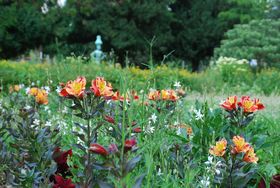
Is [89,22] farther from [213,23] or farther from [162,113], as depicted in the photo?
[162,113]

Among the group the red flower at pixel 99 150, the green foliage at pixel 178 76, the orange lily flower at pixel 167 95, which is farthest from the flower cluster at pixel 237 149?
the green foliage at pixel 178 76

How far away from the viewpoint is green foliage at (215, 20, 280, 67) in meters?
21.1

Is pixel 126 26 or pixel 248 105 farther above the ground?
pixel 248 105

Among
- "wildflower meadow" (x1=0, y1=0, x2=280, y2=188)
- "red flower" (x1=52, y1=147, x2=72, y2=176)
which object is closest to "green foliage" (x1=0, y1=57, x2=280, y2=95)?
"wildflower meadow" (x1=0, y1=0, x2=280, y2=188)

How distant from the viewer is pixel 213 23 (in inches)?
1260

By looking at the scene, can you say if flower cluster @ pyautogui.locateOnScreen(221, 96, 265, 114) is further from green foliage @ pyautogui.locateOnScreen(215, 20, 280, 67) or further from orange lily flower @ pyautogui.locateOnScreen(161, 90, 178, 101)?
green foliage @ pyautogui.locateOnScreen(215, 20, 280, 67)

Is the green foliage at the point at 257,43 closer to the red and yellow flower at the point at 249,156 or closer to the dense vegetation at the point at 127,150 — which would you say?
the dense vegetation at the point at 127,150

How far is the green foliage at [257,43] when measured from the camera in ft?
69.2

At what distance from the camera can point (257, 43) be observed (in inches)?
858

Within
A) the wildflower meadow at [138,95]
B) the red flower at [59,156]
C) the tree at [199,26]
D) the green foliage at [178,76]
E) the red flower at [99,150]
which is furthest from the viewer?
the tree at [199,26]

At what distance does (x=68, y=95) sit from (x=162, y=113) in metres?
1.21

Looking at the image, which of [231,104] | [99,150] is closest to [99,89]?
[99,150]

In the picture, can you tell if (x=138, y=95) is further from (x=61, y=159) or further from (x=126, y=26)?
(x=126, y=26)

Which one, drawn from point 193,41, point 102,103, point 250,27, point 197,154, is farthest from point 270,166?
point 193,41
